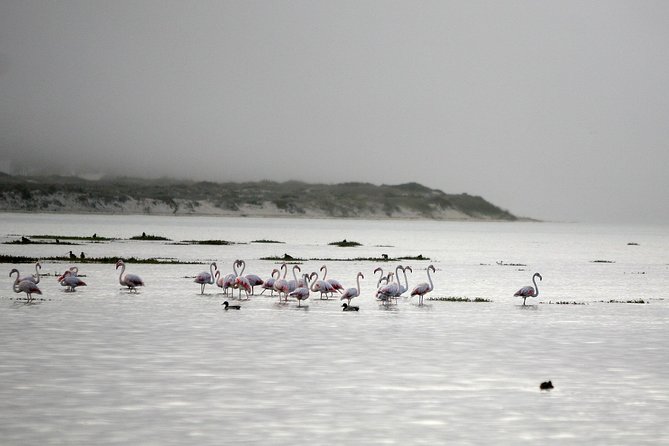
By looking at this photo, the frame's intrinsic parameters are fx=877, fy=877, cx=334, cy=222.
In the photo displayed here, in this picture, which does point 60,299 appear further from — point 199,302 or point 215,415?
point 215,415

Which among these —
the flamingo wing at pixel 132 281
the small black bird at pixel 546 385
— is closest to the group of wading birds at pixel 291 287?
the flamingo wing at pixel 132 281

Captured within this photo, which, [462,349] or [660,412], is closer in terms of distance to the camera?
[660,412]

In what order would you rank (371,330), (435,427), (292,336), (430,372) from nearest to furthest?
1. (435,427)
2. (430,372)
3. (292,336)
4. (371,330)

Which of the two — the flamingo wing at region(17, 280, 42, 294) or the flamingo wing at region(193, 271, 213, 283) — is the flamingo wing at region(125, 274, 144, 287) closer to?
the flamingo wing at region(193, 271, 213, 283)

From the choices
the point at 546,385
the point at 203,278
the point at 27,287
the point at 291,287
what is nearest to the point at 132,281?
the point at 203,278

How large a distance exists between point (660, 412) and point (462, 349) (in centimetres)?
799

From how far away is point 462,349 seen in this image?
24375 mm

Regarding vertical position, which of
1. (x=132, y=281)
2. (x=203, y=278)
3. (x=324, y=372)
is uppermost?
(x=203, y=278)

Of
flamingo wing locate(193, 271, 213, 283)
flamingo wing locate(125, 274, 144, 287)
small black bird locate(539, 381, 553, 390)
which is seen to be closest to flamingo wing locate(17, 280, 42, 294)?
flamingo wing locate(125, 274, 144, 287)

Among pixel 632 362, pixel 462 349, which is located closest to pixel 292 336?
pixel 462 349

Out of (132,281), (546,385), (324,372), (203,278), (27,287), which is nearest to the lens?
(546,385)

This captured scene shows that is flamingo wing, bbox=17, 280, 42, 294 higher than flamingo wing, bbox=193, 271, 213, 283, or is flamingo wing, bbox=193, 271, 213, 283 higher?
flamingo wing, bbox=193, 271, 213, 283

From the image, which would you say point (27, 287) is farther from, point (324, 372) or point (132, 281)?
point (324, 372)

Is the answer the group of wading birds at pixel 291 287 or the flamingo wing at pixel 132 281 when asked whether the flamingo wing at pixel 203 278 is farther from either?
the flamingo wing at pixel 132 281
